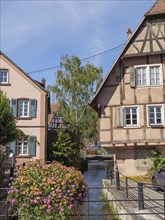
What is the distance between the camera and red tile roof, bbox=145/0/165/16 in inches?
801

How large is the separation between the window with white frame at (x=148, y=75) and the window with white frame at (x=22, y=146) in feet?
36.7

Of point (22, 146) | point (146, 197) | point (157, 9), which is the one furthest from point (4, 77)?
point (146, 197)

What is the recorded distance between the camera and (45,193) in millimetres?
6543

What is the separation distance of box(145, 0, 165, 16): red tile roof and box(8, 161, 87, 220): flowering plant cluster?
16532 mm

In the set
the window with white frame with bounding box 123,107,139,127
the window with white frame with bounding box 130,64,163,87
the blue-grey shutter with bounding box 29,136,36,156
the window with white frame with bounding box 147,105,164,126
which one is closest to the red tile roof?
the window with white frame with bounding box 130,64,163,87

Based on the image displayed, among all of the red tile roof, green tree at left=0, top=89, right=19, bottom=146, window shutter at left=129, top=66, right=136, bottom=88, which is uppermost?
the red tile roof

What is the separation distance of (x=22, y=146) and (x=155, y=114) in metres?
12.1

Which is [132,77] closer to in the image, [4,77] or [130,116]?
[130,116]

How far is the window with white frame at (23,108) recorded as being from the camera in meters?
26.2

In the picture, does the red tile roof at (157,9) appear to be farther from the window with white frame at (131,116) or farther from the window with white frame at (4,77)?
the window with white frame at (4,77)

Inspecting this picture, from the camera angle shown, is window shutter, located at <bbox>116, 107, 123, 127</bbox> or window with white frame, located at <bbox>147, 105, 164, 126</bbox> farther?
window shutter, located at <bbox>116, 107, 123, 127</bbox>

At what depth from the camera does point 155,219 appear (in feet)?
26.2

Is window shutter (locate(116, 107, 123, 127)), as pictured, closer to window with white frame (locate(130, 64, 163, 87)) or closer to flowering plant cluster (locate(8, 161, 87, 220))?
window with white frame (locate(130, 64, 163, 87))

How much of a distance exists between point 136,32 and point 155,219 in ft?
49.5
